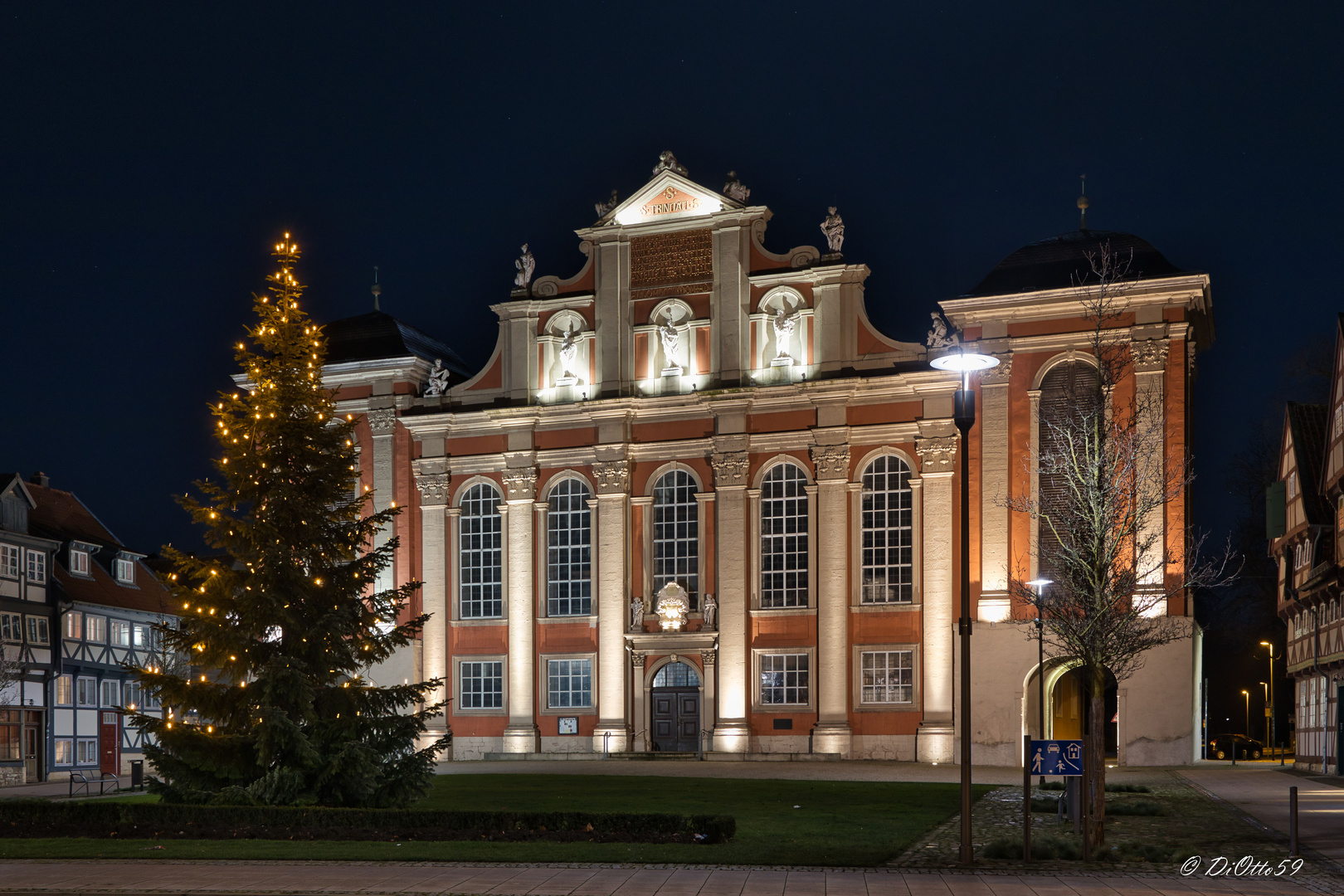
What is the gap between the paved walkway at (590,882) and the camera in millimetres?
13156

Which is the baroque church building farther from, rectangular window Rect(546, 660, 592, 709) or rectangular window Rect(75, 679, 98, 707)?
rectangular window Rect(75, 679, 98, 707)

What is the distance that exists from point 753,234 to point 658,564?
Answer: 994 centimetres

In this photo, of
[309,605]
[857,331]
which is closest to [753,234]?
[857,331]

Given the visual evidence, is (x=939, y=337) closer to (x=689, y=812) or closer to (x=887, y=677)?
(x=887, y=677)

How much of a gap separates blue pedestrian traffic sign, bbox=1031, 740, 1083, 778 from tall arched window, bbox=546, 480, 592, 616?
26739mm

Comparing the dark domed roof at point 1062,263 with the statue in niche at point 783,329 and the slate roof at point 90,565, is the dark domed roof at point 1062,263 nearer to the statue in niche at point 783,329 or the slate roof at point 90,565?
the statue in niche at point 783,329

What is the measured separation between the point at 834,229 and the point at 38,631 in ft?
84.3

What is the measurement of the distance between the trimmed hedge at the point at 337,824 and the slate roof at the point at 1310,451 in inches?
967

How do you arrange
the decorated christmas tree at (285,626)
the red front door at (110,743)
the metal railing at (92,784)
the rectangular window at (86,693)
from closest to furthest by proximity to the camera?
the decorated christmas tree at (285,626), the metal railing at (92,784), the red front door at (110,743), the rectangular window at (86,693)

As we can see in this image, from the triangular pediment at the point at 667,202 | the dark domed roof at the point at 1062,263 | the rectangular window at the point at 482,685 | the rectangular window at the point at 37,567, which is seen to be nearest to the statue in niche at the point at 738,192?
the triangular pediment at the point at 667,202

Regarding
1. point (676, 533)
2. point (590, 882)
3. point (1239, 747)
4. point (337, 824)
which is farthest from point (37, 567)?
point (1239, 747)

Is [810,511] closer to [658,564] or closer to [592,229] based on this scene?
[658,564]

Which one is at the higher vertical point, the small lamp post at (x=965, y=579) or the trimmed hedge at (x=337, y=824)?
the small lamp post at (x=965, y=579)

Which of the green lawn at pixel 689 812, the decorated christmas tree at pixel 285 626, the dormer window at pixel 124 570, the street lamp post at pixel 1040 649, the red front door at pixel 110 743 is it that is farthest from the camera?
the dormer window at pixel 124 570
